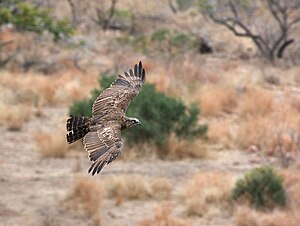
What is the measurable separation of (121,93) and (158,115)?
303 inches

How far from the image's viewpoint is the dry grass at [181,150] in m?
12.9

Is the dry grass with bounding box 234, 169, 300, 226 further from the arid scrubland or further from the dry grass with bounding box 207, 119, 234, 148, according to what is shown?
the dry grass with bounding box 207, 119, 234, 148

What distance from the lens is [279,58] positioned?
24906 mm

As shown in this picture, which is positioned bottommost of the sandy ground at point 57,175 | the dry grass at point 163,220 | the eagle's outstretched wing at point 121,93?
the sandy ground at point 57,175

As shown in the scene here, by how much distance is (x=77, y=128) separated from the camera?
15.8 feet

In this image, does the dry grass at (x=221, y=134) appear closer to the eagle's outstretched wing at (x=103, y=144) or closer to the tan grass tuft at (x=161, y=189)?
the tan grass tuft at (x=161, y=189)

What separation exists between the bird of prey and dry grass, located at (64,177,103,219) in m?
4.08

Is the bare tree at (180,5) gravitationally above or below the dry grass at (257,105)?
above

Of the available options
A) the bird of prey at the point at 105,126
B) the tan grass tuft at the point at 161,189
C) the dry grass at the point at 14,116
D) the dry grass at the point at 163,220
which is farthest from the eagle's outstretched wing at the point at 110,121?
the dry grass at the point at 14,116

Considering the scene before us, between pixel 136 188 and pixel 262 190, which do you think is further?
pixel 136 188

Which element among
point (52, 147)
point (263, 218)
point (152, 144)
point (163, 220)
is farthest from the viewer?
point (152, 144)

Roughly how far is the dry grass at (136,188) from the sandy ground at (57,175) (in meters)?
0.13

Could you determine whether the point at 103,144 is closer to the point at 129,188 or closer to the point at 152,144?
the point at 129,188

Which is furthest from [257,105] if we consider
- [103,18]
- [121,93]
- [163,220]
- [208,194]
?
[103,18]
